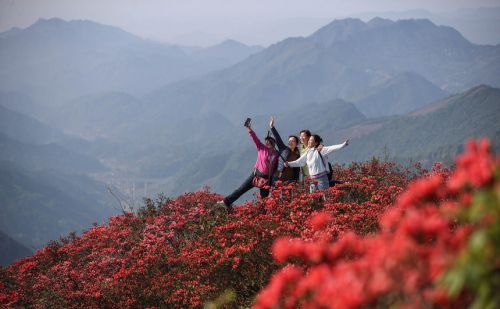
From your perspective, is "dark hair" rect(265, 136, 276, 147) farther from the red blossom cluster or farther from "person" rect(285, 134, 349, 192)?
the red blossom cluster

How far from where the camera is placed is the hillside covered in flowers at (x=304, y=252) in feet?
7.94

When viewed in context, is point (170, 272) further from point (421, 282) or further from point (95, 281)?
point (421, 282)

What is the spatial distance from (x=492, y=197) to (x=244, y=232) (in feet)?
21.1

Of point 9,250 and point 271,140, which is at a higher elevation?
point 271,140

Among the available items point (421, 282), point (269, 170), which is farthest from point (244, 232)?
point (421, 282)

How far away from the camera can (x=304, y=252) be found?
333cm

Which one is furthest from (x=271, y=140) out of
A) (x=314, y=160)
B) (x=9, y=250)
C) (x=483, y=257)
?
(x=9, y=250)

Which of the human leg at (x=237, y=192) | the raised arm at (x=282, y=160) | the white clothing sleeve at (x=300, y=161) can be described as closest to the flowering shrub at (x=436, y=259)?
the white clothing sleeve at (x=300, y=161)

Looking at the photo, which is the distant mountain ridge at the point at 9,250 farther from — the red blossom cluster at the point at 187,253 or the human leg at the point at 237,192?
the human leg at the point at 237,192

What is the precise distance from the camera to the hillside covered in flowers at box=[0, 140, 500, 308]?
2420 mm

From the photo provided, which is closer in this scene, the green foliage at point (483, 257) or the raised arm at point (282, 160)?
the green foliage at point (483, 257)

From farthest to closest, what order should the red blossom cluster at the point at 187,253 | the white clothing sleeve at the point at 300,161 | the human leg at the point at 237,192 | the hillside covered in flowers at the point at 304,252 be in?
the human leg at the point at 237,192
the white clothing sleeve at the point at 300,161
the red blossom cluster at the point at 187,253
the hillside covered in flowers at the point at 304,252

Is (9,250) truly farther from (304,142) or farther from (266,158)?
(304,142)

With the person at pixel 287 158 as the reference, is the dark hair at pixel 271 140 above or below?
above
